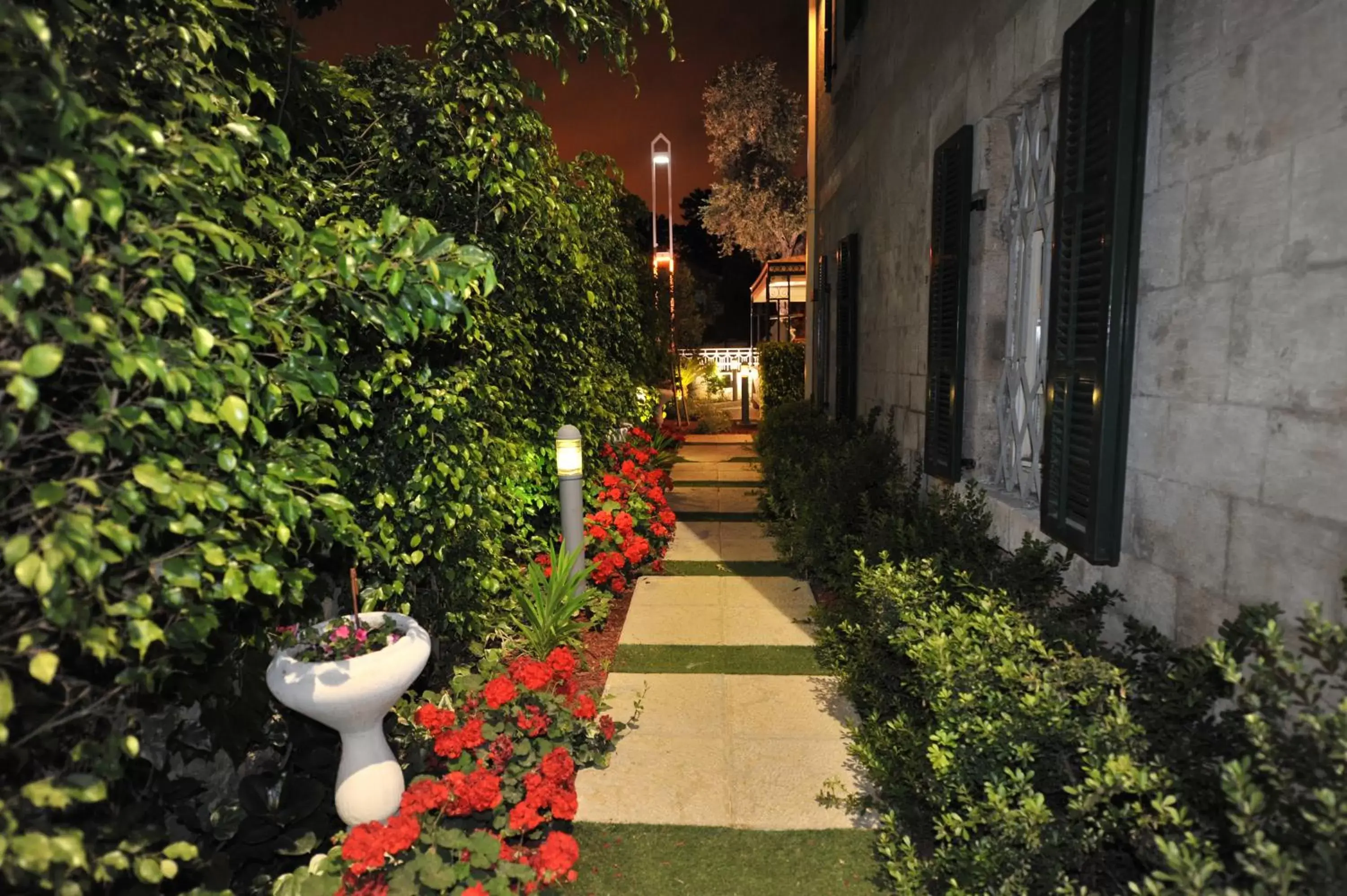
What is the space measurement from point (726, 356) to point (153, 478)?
26459 mm

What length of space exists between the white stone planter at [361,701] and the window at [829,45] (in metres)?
9.02

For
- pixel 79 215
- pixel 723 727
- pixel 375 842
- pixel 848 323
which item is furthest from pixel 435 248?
pixel 848 323

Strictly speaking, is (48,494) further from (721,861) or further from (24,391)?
(721,861)

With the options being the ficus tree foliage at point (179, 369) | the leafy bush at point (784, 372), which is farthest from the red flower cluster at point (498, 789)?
the leafy bush at point (784, 372)

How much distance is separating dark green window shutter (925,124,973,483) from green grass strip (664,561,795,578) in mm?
1905

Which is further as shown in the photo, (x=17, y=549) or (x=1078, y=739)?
(x=1078, y=739)

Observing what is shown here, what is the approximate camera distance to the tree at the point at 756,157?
24.3m

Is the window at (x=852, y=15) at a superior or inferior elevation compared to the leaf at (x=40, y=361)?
superior

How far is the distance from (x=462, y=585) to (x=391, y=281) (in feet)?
6.99

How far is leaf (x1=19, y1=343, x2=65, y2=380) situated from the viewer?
49.3 inches

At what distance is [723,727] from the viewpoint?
380 centimetres

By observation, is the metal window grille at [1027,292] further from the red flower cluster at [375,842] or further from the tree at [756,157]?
the tree at [756,157]

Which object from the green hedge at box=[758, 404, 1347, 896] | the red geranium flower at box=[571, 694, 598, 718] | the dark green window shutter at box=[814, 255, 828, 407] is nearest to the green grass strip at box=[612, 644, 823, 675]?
the green hedge at box=[758, 404, 1347, 896]

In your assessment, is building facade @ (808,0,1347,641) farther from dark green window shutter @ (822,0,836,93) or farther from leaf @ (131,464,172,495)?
dark green window shutter @ (822,0,836,93)
